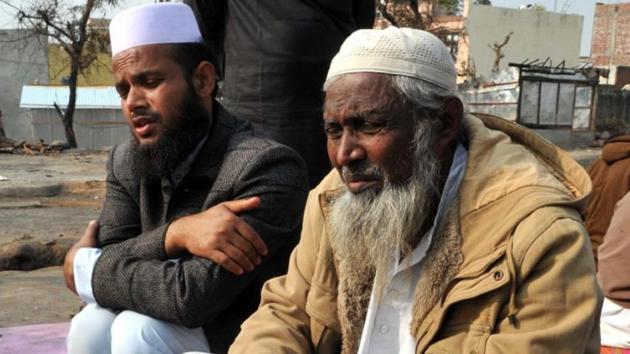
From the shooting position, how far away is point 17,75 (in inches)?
1261

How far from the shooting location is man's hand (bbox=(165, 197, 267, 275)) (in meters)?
2.20

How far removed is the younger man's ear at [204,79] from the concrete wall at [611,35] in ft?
130

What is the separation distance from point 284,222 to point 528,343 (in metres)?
0.95

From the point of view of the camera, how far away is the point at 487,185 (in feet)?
5.79

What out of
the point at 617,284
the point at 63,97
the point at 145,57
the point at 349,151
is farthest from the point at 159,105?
the point at 63,97

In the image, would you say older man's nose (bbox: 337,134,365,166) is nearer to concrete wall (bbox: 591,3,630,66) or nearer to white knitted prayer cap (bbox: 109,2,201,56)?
white knitted prayer cap (bbox: 109,2,201,56)

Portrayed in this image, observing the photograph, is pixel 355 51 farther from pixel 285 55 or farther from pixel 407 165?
pixel 285 55

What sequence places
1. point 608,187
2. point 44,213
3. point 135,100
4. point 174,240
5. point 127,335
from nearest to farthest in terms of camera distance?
point 127,335 < point 174,240 < point 135,100 < point 608,187 < point 44,213

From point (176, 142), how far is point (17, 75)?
32081 mm

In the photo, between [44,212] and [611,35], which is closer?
[44,212]

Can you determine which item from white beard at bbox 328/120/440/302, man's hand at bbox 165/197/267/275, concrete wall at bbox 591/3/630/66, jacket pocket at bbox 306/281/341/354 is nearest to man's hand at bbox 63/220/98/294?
man's hand at bbox 165/197/267/275

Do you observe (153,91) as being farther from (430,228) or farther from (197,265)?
(430,228)

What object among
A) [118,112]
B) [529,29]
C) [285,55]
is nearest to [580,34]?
[529,29]

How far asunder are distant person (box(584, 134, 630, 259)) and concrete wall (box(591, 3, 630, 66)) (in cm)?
3794
